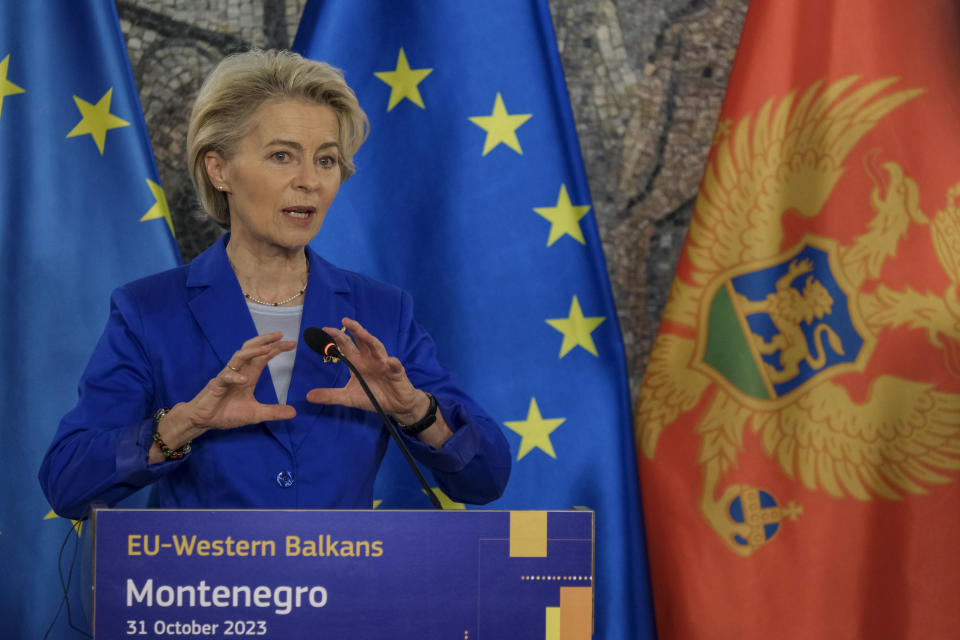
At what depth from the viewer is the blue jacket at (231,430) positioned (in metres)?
1.81

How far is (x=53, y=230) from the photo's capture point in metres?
2.55

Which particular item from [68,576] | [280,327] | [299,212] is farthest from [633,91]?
[68,576]

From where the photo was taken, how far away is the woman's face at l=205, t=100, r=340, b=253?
1985mm

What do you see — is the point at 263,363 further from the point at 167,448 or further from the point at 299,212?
the point at 299,212

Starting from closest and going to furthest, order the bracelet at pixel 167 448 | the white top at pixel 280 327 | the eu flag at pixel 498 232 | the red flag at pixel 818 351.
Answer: the bracelet at pixel 167 448
the white top at pixel 280 327
the red flag at pixel 818 351
the eu flag at pixel 498 232

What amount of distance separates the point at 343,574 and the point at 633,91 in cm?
199

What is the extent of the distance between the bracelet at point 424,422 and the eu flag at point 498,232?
Answer: 90cm

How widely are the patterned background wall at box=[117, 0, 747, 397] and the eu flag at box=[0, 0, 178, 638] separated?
328 mm

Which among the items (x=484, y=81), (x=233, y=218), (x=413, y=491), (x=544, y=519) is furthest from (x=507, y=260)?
(x=544, y=519)

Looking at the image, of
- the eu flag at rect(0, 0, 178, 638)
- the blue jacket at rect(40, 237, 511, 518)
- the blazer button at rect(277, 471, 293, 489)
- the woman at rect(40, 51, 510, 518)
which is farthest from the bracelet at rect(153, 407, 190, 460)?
the eu flag at rect(0, 0, 178, 638)

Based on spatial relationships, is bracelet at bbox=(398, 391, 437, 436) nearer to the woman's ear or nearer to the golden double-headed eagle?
the woman's ear

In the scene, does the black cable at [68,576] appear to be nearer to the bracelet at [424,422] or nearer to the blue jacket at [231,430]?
the blue jacket at [231,430]

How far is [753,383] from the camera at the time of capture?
2631 millimetres

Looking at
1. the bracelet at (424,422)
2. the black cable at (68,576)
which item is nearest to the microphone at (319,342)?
the bracelet at (424,422)
